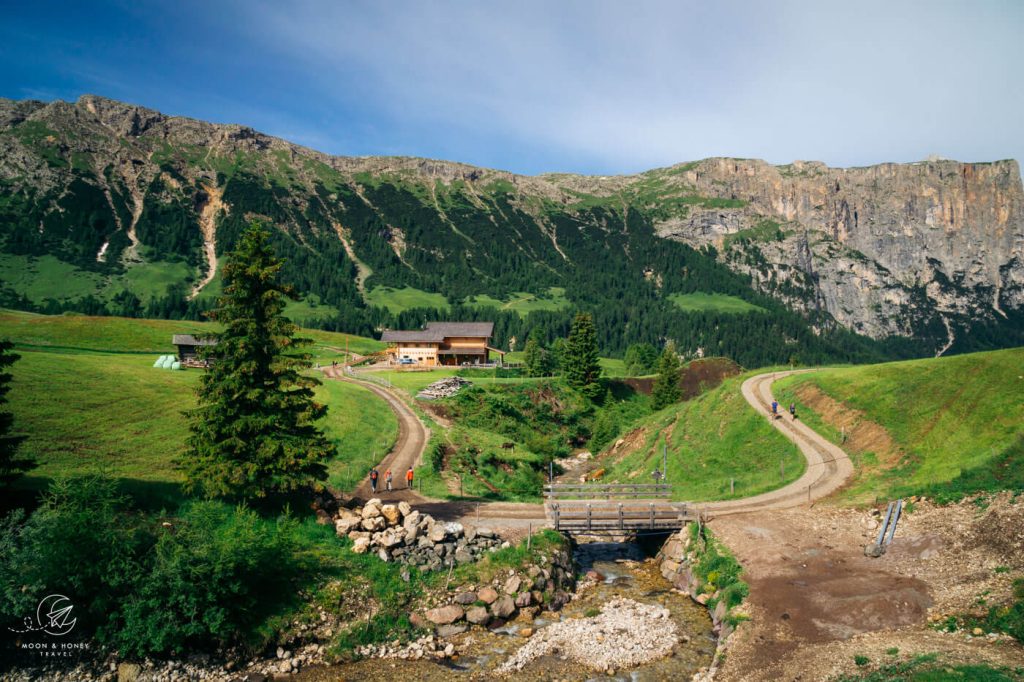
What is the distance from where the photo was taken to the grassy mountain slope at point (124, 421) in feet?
110

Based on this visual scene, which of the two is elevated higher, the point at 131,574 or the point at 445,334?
the point at 445,334

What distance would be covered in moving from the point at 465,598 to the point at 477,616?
112 cm

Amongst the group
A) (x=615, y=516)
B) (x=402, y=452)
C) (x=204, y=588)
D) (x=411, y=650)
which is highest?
(x=204, y=588)

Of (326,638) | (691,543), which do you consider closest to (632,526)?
(691,543)

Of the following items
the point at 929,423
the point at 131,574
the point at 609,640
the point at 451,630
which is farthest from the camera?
the point at 929,423

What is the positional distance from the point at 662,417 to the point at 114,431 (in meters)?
57.2

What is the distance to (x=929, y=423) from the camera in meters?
41.1

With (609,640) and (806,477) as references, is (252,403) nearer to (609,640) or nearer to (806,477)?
(609,640)

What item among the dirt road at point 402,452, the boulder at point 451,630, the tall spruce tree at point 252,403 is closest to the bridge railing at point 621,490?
the dirt road at point 402,452

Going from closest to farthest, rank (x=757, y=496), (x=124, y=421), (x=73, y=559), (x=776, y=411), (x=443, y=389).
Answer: (x=73, y=559), (x=757, y=496), (x=124, y=421), (x=776, y=411), (x=443, y=389)

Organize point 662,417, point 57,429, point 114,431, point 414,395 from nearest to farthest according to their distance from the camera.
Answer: point 57,429, point 114,431, point 662,417, point 414,395

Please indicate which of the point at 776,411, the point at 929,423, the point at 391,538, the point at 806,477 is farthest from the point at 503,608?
the point at 776,411

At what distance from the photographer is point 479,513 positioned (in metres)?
37.5

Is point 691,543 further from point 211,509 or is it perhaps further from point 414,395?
point 414,395
